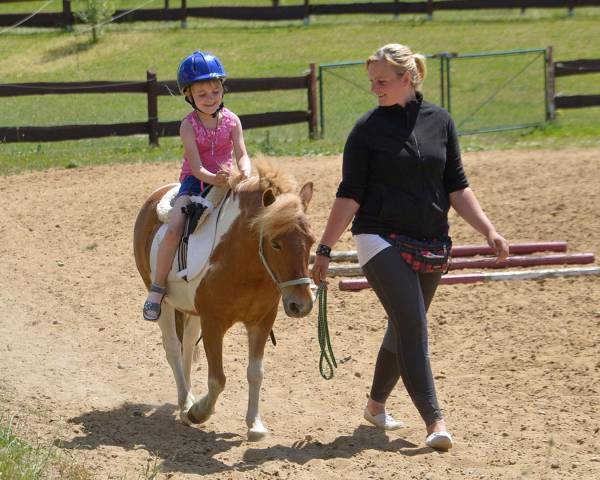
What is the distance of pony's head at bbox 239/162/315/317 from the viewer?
5277 millimetres

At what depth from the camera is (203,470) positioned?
5281 mm

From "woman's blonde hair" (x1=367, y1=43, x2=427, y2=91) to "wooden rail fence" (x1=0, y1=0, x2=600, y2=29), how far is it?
2906cm

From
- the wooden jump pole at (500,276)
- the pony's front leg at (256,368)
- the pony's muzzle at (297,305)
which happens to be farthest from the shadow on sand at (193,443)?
the wooden jump pole at (500,276)

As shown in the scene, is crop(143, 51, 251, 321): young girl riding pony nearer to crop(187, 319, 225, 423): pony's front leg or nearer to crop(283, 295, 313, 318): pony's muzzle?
crop(187, 319, 225, 423): pony's front leg

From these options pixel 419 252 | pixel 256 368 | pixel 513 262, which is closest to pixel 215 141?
pixel 256 368

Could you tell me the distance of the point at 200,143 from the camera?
612cm

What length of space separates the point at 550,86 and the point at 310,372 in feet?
43.7

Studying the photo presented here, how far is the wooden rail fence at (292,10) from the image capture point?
3322 centimetres

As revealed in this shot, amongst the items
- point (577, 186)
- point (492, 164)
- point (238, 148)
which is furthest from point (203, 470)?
point (492, 164)

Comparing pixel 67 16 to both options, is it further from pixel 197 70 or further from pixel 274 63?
pixel 197 70

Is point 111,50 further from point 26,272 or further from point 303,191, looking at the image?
point 303,191

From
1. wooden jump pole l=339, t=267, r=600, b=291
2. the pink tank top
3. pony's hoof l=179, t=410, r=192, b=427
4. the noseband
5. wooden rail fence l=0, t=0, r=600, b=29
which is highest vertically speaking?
wooden rail fence l=0, t=0, r=600, b=29

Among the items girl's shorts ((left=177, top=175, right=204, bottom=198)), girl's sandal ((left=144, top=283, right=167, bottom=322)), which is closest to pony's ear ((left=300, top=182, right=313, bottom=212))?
girl's shorts ((left=177, top=175, right=204, bottom=198))

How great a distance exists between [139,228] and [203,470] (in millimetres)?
2140
